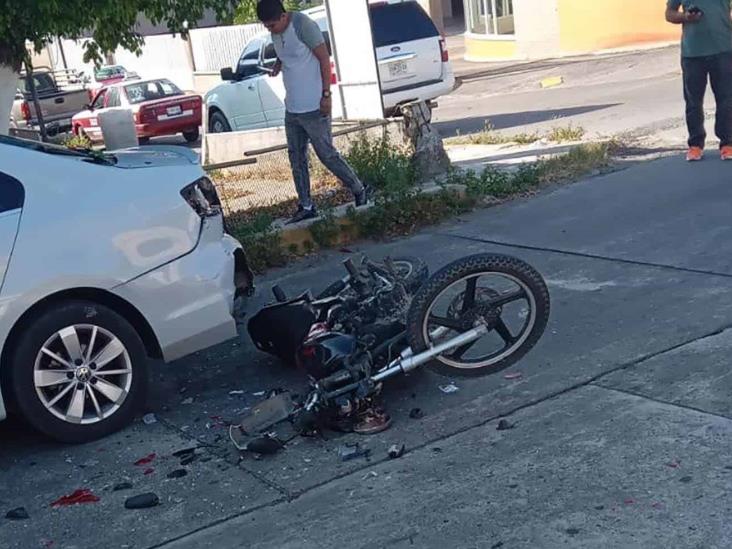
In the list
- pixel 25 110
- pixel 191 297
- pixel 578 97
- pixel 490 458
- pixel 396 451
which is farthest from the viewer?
pixel 25 110

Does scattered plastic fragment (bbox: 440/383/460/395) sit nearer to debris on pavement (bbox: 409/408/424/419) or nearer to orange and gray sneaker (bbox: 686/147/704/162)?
debris on pavement (bbox: 409/408/424/419)

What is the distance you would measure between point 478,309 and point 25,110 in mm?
23344

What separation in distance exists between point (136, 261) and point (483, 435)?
6.43ft

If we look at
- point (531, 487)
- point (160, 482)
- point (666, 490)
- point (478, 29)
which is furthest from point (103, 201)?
point (478, 29)

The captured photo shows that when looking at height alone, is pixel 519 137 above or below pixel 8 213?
below

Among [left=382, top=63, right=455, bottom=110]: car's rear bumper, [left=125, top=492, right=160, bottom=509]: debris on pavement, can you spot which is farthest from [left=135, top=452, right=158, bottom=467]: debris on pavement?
[left=382, top=63, right=455, bottom=110]: car's rear bumper

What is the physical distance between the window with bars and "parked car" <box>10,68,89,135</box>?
1123cm

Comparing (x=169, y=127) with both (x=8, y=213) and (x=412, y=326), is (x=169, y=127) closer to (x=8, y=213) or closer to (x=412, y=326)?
(x=8, y=213)

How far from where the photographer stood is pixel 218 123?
714 inches

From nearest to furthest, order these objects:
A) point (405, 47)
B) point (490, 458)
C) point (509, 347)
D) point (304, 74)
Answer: point (490, 458) → point (509, 347) → point (304, 74) → point (405, 47)

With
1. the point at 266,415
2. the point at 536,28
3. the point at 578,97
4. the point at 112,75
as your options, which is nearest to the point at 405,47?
the point at 578,97

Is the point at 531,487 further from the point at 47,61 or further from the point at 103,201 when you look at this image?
the point at 47,61

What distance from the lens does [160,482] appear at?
4895 mm

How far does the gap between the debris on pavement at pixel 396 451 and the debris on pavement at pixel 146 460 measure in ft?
3.82
